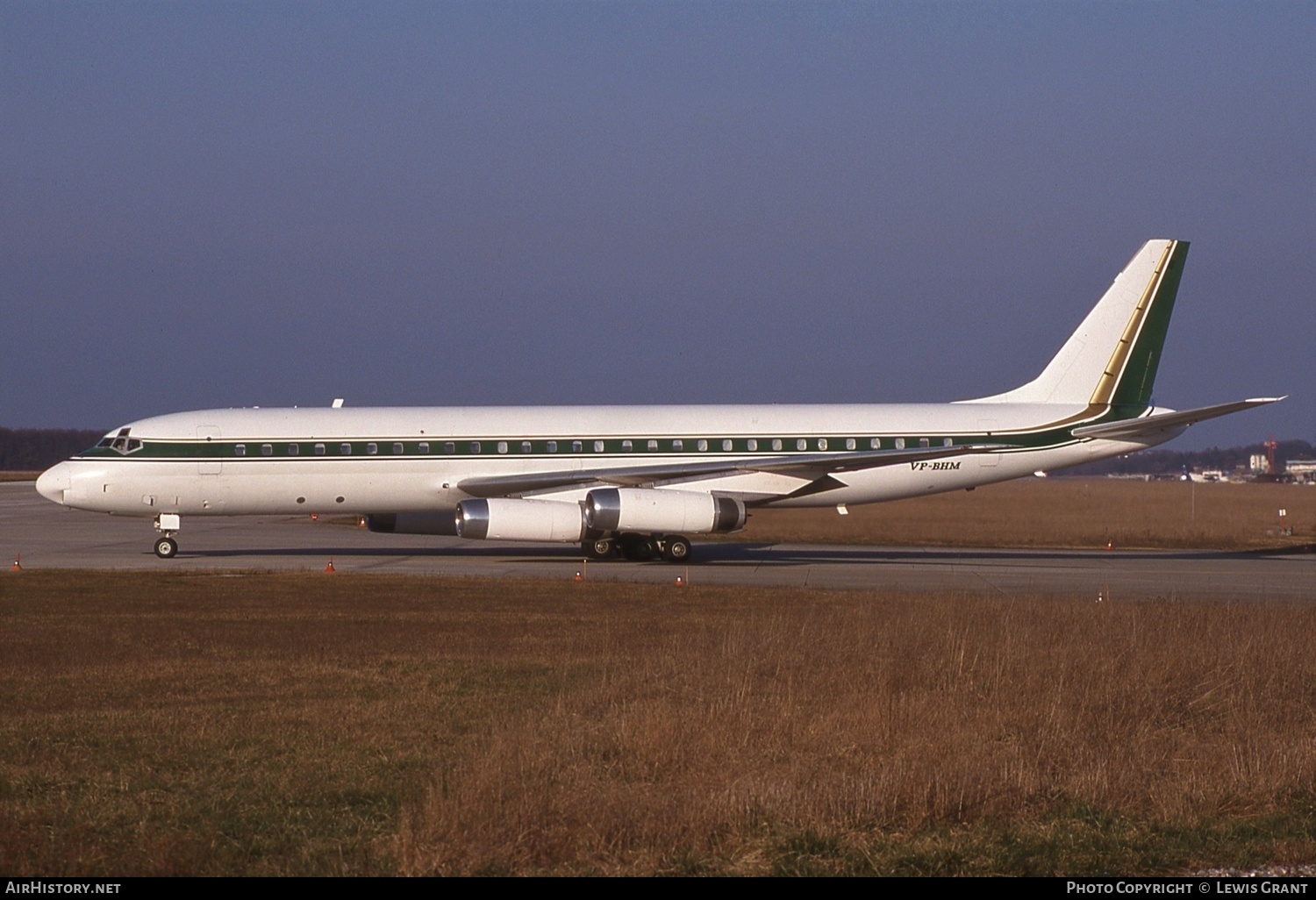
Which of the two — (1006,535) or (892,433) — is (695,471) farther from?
(1006,535)

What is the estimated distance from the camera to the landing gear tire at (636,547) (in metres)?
29.0

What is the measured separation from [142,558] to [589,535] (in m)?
9.00

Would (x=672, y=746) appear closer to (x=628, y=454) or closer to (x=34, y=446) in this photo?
(x=628, y=454)

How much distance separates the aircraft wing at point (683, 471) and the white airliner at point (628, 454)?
0.05m

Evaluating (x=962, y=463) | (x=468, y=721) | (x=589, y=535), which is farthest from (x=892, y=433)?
(x=468, y=721)

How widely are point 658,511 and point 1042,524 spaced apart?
2506 cm

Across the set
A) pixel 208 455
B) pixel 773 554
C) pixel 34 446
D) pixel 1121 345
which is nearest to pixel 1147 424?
pixel 1121 345

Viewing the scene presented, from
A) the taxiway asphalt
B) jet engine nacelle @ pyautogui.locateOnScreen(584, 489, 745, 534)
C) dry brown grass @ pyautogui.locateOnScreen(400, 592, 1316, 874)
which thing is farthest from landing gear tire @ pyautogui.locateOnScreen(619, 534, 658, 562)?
dry brown grass @ pyautogui.locateOnScreen(400, 592, 1316, 874)

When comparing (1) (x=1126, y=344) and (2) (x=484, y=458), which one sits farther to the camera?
(1) (x=1126, y=344)

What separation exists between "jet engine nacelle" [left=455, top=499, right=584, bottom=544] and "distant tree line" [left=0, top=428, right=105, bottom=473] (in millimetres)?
135544

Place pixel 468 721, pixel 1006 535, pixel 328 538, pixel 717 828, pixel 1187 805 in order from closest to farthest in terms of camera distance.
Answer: pixel 717 828 < pixel 1187 805 < pixel 468 721 < pixel 328 538 < pixel 1006 535

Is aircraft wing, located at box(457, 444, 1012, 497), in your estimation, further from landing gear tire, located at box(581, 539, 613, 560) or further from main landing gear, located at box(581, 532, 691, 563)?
landing gear tire, located at box(581, 539, 613, 560)

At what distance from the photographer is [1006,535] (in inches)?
1581

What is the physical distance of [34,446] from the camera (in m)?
159
